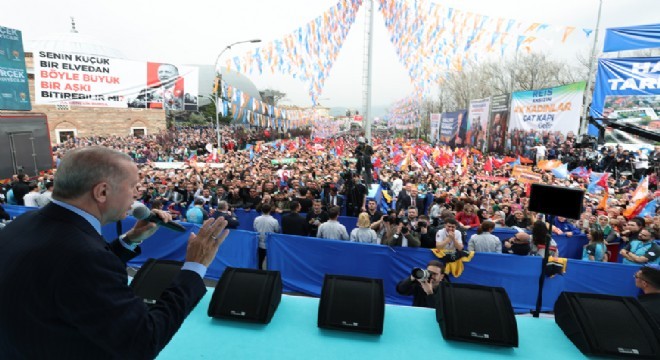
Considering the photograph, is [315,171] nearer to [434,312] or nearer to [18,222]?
[434,312]

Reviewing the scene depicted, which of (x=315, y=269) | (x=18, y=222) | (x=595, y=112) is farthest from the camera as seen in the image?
(x=595, y=112)

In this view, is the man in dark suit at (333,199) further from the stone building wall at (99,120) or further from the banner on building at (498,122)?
the stone building wall at (99,120)

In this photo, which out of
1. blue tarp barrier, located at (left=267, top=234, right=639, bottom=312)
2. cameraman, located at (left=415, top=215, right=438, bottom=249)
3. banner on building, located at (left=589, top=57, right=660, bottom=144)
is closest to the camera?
blue tarp barrier, located at (left=267, top=234, right=639, bottom=312)

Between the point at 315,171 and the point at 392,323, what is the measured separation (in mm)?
12147

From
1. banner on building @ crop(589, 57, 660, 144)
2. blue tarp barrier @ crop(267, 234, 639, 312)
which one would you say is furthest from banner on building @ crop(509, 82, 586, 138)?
blue tarp barrier @ crop(267, 234, 639, 312)

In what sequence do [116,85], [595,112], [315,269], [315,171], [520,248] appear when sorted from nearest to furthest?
[520,248], [315,269], [315,171], [595,112], [116,85]

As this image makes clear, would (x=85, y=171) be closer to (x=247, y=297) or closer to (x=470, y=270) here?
(x=247, y=297)

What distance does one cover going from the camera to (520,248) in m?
6.34

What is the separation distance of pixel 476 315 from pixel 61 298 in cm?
279

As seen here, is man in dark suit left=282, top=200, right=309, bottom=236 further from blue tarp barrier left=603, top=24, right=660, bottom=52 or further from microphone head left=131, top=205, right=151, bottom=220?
blue tarp barrier left=603, top=24, right=660, bottom=52

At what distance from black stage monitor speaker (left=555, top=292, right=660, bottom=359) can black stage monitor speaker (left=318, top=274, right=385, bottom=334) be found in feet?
4.89

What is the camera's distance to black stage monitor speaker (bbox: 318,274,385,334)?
113 inches

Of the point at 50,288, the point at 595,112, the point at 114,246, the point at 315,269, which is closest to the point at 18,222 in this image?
the point at 50,288

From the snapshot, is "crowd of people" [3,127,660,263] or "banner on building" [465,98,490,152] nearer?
"crowd of people" [3,127,660,263]
